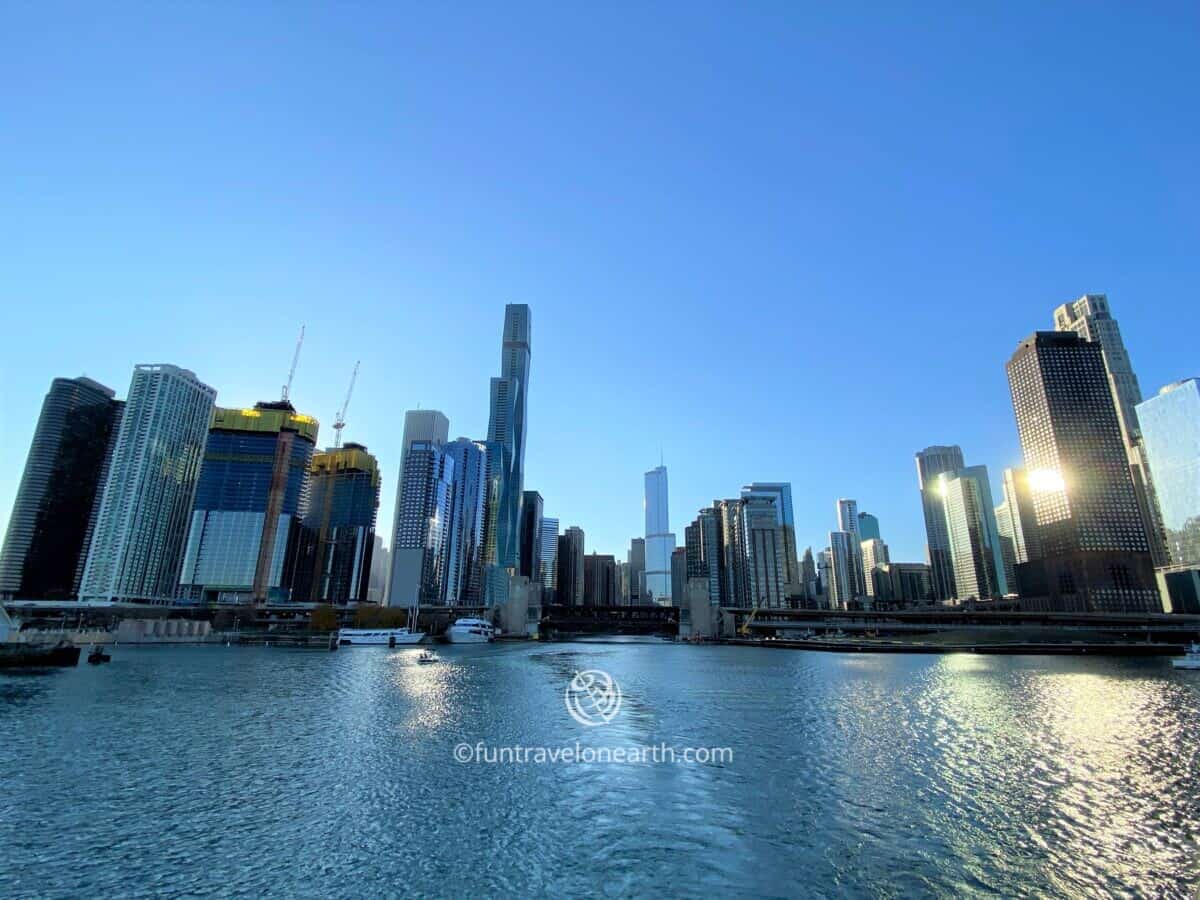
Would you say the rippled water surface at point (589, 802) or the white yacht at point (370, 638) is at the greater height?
the white yacht at point (370, 638)

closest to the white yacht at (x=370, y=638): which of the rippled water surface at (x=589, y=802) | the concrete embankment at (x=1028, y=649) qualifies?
the concrete embankment at (x=1028, y=649)

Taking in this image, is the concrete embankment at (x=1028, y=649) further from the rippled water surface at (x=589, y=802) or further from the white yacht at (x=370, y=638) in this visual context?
the rippled water surface at (x=589, y=802)

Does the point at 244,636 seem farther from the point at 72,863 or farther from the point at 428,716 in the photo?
the point at 72,863

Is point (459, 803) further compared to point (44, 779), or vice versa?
point (44, 779)

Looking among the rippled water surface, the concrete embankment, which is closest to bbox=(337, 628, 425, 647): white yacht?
the concrete embankment

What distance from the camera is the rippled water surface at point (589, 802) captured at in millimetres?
17750

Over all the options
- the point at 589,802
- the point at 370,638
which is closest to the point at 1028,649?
the point at 370,638

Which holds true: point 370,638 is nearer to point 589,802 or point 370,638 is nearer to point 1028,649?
point 589,802

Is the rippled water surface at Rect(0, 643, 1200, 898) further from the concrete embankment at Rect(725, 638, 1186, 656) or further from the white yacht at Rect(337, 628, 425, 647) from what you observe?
the concrete embankment at Rect(725, 638, 1186, 656)

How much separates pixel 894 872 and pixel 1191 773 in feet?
80.5

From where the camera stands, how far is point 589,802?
Result: 24.7 metres

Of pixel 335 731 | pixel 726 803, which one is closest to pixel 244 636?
pixel 335 731

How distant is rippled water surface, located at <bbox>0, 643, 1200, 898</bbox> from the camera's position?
1775cm

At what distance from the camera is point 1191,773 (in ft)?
99.2
